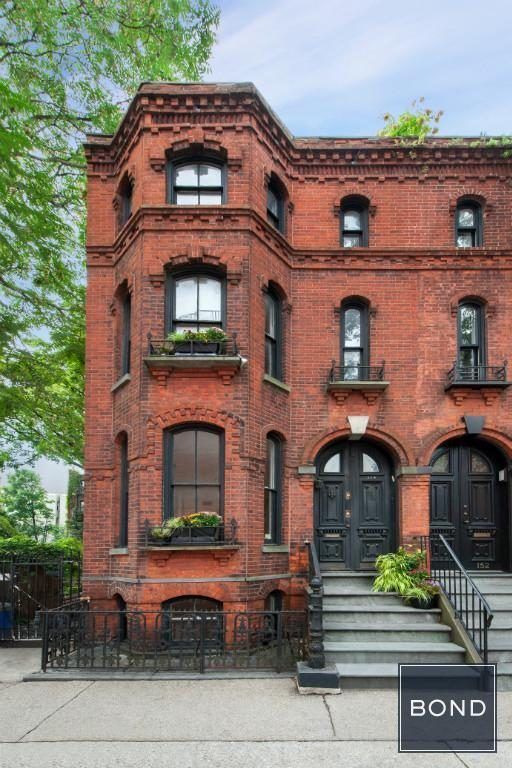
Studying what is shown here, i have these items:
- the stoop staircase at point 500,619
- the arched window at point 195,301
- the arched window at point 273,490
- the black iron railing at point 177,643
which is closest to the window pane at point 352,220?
the arched window at point 195,301

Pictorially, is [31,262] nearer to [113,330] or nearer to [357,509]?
[113,330]

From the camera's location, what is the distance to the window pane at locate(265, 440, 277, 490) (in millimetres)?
12703

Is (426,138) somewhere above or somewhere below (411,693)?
above

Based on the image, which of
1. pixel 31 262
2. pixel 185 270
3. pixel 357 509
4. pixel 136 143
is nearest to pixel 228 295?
pixel 185 270

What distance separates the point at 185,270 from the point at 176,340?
62.8 inches

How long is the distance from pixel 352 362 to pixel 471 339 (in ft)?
8.37

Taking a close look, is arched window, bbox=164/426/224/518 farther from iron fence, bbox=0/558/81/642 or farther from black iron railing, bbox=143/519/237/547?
iron fence, bbox=0/558/81/642

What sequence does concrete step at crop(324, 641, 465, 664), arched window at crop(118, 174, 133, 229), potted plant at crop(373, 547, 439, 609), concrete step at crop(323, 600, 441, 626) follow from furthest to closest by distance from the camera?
1. arched window at crop(118, 174, 133, 229)
2. potted plant at crop(373, 547, 439, 609)
3. concrete step at crop(323, 600, 441, 626)
4. concrete step at crop(324, 641, 465, 664)

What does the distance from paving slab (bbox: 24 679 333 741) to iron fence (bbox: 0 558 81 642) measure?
11.7ft

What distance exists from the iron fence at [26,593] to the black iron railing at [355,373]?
6.66 m

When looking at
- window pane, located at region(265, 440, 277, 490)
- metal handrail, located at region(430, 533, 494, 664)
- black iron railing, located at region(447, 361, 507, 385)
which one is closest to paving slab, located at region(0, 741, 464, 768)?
metal handrail, located at region(430, 533, 494, 664)

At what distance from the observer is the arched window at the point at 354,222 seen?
45.6 ft

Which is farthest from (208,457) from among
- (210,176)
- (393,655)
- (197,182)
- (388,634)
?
(210,176)

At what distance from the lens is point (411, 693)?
885 cm
